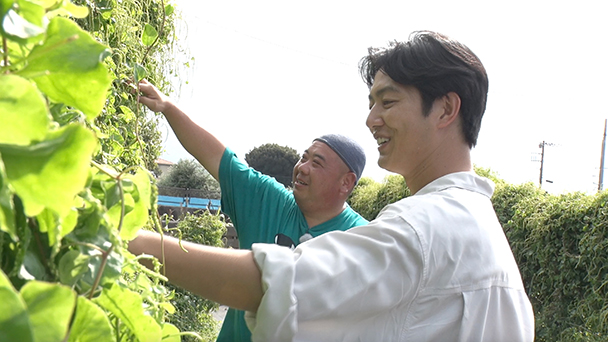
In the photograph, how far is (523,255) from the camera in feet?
18.3

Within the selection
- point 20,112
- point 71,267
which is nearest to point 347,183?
point 71,267

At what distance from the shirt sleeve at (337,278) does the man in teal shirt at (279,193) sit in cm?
147

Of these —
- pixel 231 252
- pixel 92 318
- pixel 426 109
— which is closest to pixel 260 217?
pixel 426 109

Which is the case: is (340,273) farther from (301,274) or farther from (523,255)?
(523,255)

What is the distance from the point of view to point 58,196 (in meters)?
0.31

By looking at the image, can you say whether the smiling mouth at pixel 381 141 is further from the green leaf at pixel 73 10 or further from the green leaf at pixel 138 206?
the green leaf at pixel 73 10

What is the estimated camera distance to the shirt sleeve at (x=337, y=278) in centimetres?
96

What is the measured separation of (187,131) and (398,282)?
158 centimetres

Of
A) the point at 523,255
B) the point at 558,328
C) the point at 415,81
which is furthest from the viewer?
the point at 523,255

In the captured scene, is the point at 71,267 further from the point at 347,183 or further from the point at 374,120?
the point at 347,183

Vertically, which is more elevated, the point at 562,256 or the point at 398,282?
the point at 398,282

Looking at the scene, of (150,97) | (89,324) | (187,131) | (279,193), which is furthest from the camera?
(279,193)

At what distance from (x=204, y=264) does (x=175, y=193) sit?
1177 inches

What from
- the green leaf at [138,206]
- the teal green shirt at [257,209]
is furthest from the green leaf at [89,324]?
the teal green shirt at [257,209]
